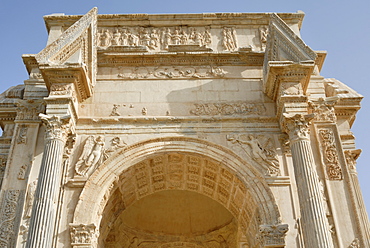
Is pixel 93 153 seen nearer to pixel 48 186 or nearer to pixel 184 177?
pixel 48 186

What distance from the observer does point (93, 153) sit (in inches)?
478

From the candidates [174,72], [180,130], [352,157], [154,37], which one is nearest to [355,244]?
[352,157]

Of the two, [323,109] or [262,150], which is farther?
[323,109]

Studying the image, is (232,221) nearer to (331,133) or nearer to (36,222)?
(331,133)

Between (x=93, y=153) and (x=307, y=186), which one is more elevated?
(x=93, y=153)

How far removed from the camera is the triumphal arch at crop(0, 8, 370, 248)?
11.1m

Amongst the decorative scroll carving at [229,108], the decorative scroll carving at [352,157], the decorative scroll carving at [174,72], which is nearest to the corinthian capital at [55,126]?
the decorative scroll carving at [174,72]

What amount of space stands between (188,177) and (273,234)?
3.60 meters

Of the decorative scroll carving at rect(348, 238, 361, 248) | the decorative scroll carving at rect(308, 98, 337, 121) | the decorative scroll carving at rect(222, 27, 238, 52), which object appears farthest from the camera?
the decorative scroll carving at rect(222, 27, 238, 52)

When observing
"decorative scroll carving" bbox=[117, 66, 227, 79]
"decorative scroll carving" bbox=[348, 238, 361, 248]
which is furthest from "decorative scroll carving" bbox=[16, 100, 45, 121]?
"decorative scroll carving" bbox=[348, 238, 361, 248]

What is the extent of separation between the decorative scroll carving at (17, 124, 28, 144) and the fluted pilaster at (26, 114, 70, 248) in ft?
4.28

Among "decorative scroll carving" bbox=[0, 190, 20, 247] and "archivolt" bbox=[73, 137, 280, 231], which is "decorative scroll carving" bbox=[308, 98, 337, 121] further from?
"decorative scroll carving" bbox=[0, 190, 20, 247]

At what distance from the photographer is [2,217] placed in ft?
37.1

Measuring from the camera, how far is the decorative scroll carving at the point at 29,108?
42.2ft
